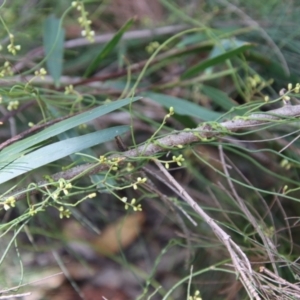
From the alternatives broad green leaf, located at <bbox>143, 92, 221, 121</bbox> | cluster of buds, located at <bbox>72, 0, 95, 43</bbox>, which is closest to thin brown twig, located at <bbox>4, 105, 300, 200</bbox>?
broad green leaf, located at <bbox>143, 92, 221, 121</bbox>

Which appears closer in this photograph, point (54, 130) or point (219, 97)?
point (54, 130)

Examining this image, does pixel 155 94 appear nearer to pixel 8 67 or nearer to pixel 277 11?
pixel 8 67

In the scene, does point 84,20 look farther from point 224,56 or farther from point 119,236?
point 119,236

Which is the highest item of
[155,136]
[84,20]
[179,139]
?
[84,20]

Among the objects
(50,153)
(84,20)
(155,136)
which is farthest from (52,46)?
(50,153)

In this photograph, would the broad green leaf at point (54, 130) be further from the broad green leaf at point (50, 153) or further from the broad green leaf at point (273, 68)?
the broad green leaf at point (273, 68)

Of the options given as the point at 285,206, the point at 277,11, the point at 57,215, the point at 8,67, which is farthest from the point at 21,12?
the point at 285,206

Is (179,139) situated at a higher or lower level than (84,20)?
lower

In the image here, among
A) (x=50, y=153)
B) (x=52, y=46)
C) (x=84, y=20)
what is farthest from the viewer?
(x=52, y=46)
